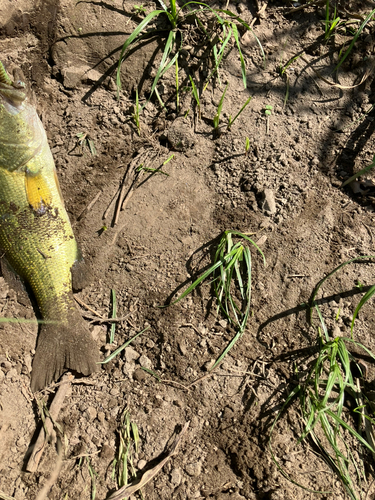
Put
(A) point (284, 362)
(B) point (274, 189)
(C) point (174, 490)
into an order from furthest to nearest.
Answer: (B) point (274, 189)
(A) point (284, 362)
(C) point (174, 490)

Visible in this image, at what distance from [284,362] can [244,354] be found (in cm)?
28

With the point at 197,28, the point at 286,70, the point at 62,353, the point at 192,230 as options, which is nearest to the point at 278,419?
the point at 192,230

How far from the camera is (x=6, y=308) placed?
272cm

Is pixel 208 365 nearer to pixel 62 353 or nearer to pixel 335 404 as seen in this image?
pixel 335 404

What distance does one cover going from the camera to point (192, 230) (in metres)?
2.78

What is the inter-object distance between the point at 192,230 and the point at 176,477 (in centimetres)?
167

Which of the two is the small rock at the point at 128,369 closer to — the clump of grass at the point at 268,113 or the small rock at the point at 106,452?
the small rock at the point at 106,452

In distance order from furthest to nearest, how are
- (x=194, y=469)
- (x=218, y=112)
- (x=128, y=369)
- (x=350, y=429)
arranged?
1. (x=218, y=112)
2. (x=128, y=369)
3. (x=194, y=469)
4. (x=350, y=429)

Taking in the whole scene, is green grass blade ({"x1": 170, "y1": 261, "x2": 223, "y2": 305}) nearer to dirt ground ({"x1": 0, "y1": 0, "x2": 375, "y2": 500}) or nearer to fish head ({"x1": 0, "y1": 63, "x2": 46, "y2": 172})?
dirt ground ({"x1": 0, "y1": 0, "x2": 375, "y2": 500})

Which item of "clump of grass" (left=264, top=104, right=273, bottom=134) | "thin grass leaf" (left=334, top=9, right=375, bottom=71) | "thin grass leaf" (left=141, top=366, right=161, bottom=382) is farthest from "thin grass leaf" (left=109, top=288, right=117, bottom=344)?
"thin grass leaf" (left=334, top=9, right=375, bottom=71)

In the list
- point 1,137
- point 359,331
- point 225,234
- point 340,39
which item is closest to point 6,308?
point 1,137

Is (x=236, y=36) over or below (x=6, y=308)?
over

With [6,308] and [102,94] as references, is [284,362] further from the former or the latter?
[102,94]

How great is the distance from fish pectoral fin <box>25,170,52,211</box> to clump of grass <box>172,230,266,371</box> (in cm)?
120
